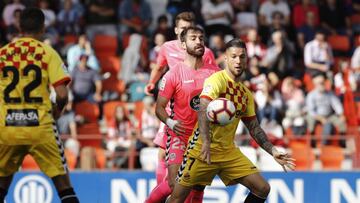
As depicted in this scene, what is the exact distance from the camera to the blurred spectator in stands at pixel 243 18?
21.8 m

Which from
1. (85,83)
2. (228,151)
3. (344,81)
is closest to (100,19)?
(85,83)

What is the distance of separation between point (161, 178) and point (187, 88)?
1328 millimetres

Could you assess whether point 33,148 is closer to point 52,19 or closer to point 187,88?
point 187,88

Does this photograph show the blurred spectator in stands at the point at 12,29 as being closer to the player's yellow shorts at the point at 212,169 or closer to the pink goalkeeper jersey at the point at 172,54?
the pink goalkeeper jersey at the point at 172,54

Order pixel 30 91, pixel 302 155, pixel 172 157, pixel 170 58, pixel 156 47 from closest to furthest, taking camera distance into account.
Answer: pixel 30 91, pixel 172 157, pixel 170 58, pixel 302 155, pixel 156 47

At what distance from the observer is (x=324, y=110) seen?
768 inches

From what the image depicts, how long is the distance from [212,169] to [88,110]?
29.2 ft

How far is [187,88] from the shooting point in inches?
475

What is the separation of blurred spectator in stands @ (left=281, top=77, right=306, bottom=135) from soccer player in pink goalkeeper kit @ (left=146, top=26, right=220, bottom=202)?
7010mm

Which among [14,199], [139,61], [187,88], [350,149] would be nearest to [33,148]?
[187,88]

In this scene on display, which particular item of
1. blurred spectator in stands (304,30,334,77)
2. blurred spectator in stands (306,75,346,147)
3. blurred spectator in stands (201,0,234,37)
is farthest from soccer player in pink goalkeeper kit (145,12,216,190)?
blurred spectator in stands (304,30,334,77)

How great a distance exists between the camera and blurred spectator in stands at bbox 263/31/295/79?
20734 millimetres

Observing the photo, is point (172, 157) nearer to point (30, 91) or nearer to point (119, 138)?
point (30, 91)

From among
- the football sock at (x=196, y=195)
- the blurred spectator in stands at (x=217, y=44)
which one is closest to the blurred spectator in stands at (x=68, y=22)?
the blurred spectator in stands at (x=217, y=44)
